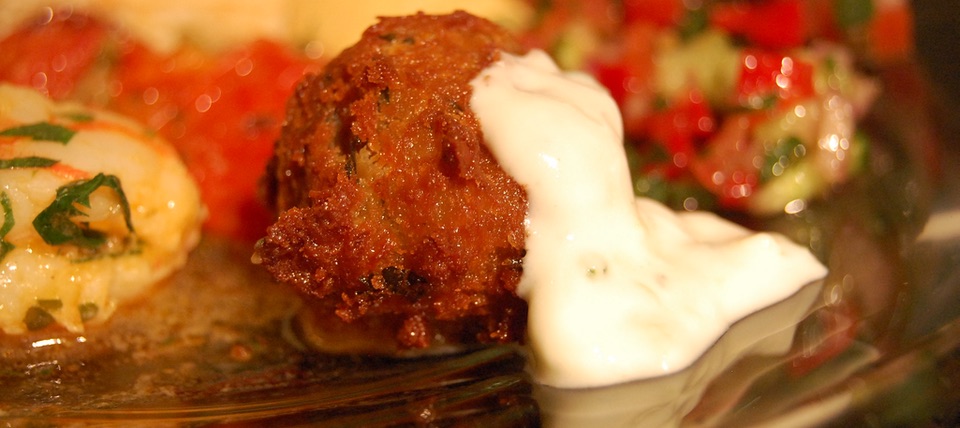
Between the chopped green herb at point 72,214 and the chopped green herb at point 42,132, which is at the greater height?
the chopped green herb at point 42,132

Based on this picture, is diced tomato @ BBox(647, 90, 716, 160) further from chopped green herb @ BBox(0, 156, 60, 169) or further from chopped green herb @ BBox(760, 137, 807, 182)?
chopped green herb @ BBox(0, 156, 60, 169)

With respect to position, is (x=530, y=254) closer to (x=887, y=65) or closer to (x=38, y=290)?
(x=38, y=290)

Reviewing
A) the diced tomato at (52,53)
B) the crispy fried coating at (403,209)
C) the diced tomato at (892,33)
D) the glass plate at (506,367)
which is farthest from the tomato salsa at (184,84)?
the diced tomato at (892,33)

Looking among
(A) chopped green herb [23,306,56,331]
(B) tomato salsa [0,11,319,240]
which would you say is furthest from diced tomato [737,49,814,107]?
(A) chopped green herb [23,306,56,331]

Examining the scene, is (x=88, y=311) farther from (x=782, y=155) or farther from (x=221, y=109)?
(x=782, y=155)

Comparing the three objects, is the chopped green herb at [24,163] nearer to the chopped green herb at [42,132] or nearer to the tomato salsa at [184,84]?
the chopped green herb at [42,132]

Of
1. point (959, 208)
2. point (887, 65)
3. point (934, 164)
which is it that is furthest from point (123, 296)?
point (887, 65)
